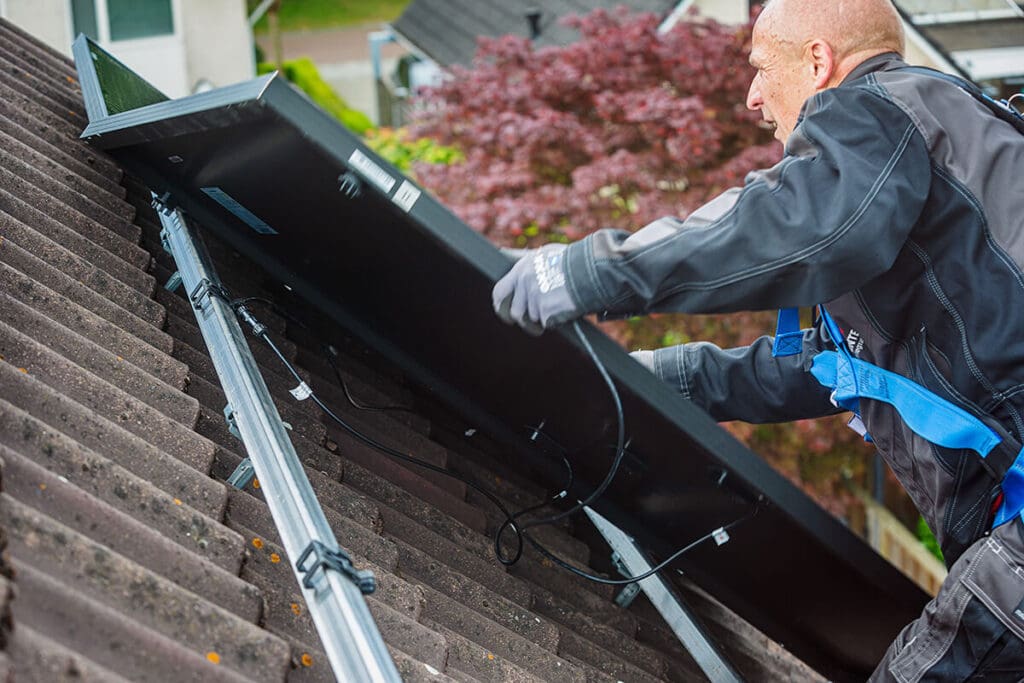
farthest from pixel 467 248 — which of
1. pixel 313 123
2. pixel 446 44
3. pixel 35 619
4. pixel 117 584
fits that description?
pixel 446 44

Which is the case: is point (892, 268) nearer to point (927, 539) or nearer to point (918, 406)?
point (918, 406)

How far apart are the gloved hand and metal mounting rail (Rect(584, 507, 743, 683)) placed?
97cm

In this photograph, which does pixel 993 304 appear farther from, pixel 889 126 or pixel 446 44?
pixel 446 44

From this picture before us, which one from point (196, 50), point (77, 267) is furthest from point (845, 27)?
point (196, 50)

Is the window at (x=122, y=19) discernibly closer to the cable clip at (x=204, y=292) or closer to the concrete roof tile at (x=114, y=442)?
the cable clip at (x=204, y=292)

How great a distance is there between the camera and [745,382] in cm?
289

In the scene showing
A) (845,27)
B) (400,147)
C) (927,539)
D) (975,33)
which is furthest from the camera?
(400,147)

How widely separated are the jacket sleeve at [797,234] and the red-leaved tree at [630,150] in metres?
5.07

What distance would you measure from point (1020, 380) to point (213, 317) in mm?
1571

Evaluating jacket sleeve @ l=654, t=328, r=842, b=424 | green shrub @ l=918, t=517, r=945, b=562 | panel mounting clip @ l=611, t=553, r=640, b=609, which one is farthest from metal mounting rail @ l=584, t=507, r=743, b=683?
green shrub @ l=918, t=517, r=945, b=562

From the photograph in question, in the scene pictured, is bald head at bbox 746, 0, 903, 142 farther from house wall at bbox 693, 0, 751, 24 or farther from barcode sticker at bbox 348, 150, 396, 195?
house wall at bbox 693, 0, 751, 24

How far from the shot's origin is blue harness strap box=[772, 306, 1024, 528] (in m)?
2.18

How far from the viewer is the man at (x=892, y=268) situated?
6.48 ft

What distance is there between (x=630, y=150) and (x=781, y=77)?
17.8 feet
